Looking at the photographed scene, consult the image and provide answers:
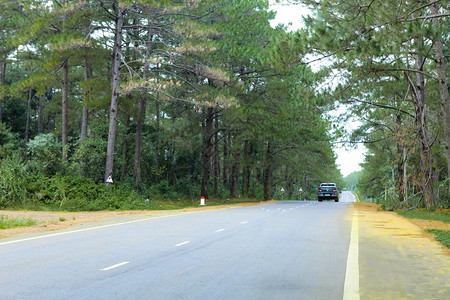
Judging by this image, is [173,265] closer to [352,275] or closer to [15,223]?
[352,275]

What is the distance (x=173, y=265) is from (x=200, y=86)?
25337 millimetres

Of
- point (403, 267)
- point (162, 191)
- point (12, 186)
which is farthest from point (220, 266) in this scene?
point (162, 191)

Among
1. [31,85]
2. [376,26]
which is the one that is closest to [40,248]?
[376,26]

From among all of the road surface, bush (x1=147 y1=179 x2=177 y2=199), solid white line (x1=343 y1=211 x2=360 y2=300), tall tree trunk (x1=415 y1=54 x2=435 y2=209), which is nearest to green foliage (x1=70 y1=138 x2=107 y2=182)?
bush (x1=147 y1=179 x2=177 y2=199)

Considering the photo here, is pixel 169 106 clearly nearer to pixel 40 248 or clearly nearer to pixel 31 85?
pixel 31 85

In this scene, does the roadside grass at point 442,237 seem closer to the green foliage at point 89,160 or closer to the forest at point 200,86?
the forest at point 200,86

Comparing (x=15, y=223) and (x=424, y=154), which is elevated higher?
(x=424, y=154)

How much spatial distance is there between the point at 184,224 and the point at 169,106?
92.8 ft

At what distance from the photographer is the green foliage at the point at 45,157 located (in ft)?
92.5

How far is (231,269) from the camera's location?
28.0ft

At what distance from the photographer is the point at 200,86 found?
109ft

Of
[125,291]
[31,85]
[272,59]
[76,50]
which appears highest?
[76,50]

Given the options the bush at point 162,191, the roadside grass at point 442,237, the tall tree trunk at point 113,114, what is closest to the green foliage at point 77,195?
the tall tree trunk at point 113,114

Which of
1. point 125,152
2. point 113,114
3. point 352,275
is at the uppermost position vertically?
point 113,114
